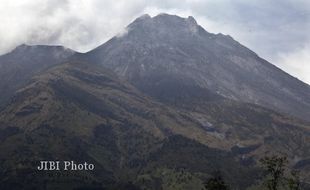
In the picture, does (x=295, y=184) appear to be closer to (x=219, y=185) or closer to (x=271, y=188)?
(x=271, y=188)

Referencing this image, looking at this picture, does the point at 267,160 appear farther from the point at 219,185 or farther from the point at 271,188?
the point at 219,185

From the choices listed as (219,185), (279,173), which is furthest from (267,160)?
(219,185)

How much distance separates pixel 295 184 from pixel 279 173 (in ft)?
17.8

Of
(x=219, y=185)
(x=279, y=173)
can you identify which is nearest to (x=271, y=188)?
(x=279, y=173)

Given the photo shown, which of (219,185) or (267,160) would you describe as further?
(219,185)

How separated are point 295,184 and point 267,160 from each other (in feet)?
34.0

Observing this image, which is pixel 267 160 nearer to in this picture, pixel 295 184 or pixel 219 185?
pixel 295 184

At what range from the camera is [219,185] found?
170 m

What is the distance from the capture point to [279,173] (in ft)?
507

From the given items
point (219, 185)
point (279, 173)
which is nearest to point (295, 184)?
point (279, 173)

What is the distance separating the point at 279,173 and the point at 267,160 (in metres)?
5.03

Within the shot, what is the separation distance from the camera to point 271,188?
15525cm

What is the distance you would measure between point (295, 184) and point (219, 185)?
25.8m

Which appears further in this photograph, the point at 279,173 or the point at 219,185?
the point at 219,185
